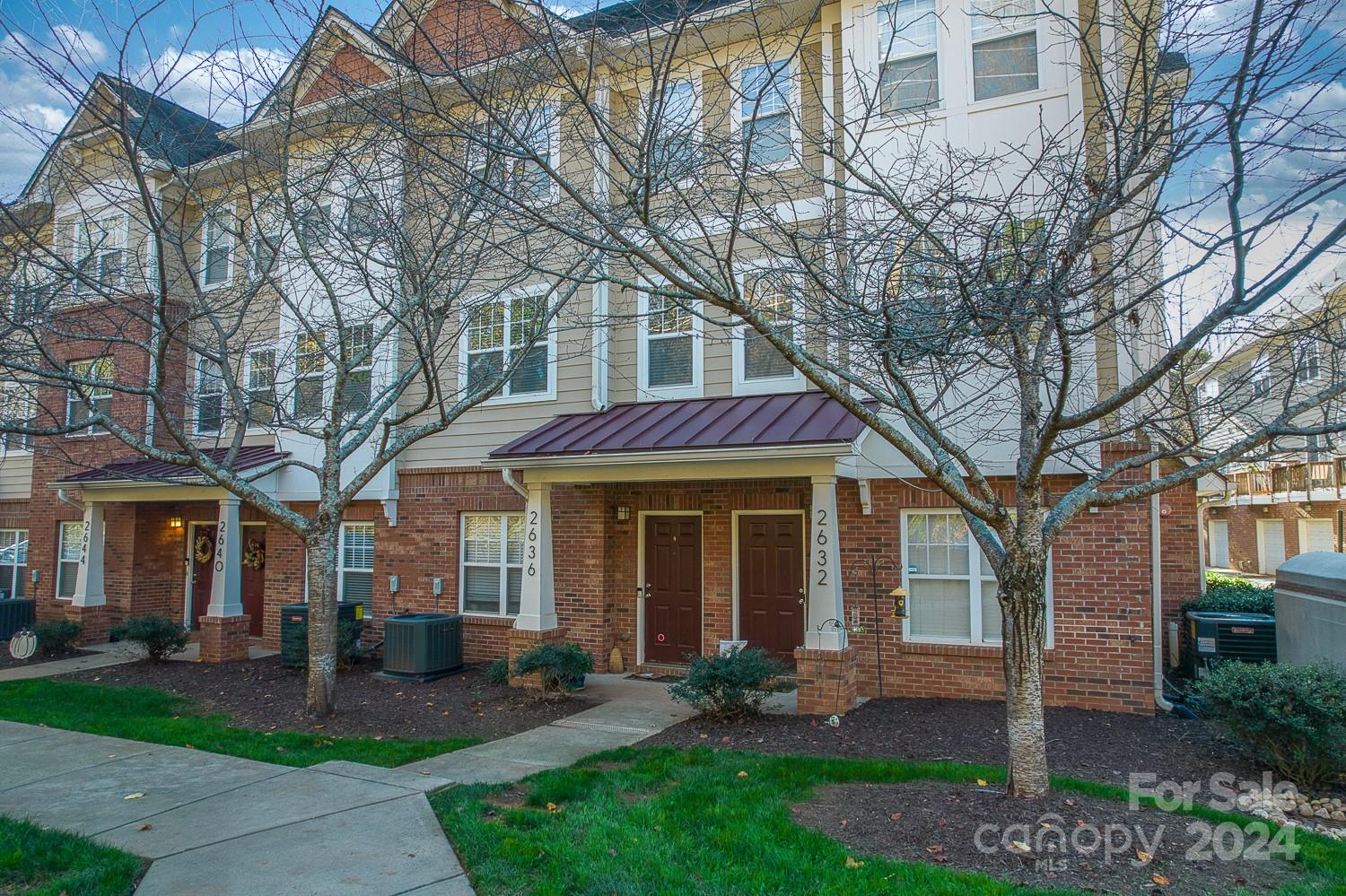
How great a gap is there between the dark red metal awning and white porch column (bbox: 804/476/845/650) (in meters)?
0.60

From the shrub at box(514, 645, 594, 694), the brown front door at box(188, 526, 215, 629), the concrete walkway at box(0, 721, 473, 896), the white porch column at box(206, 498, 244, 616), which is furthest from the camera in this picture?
the brown front door at box(188, 526, 215, 629)

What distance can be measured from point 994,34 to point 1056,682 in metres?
7.30

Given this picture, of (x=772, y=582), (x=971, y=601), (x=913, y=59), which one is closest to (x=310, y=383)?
(x=772, y=582)

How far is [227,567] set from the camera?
12.9 m

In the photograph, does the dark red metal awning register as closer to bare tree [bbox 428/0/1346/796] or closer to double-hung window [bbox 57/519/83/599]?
bare tree [bbox 428/0/1346/796]

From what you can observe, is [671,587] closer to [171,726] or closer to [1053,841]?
[171,726]

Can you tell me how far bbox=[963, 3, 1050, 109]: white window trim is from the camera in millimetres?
9345

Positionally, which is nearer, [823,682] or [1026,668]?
[1026,668]

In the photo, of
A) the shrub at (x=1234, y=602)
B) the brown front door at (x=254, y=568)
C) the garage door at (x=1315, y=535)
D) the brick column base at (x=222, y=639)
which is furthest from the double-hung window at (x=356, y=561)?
the garage door at (x=1315, y=535)

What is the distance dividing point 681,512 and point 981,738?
16.5ft

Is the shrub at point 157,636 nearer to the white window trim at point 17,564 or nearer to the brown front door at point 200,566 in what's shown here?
the brown front door at point 200,566

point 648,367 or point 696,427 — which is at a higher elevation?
point 648,367

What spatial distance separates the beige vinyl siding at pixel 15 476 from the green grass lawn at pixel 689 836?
16.6 meters

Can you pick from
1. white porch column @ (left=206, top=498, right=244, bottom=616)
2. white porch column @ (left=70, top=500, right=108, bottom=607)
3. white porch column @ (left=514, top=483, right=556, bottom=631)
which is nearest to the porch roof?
white porch column @ (left=70, top=500, right=108, bottom=607)
